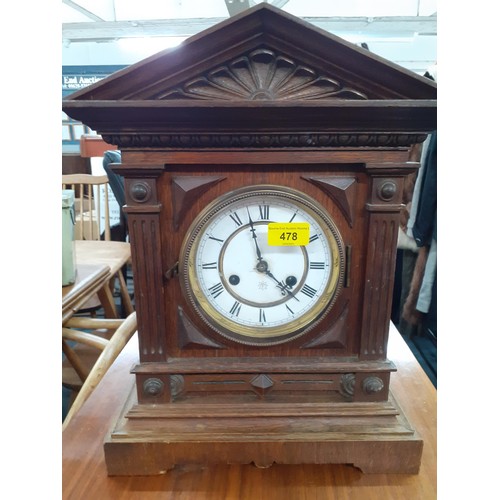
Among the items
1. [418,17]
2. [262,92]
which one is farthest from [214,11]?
[262,92]

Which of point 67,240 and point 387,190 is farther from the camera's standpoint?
point 67,240

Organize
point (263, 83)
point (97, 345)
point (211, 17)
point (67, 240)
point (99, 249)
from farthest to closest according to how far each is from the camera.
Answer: point (211, 17), point (99, 249), point (67, 240), point (97, 345), point (263, 83)

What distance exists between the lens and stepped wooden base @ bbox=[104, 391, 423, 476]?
560 mm

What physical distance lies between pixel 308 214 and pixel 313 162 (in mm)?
69

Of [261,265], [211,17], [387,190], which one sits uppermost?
[211,17]

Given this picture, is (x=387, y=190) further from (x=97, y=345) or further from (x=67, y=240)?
(x=67, y=240)

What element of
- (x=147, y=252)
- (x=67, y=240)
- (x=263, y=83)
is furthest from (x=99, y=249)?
(x=263, y=83)

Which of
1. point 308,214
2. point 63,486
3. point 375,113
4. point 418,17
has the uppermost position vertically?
point 418,17

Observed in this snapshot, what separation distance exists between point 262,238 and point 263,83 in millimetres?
195

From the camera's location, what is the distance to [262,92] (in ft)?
1.62

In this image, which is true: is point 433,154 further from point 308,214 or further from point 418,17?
point 418,17

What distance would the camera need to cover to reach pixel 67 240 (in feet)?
3.94

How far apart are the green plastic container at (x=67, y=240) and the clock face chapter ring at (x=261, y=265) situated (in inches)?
30.1

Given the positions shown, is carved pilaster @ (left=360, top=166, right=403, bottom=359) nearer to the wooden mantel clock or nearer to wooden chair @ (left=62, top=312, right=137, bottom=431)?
the wooden mantel clock
